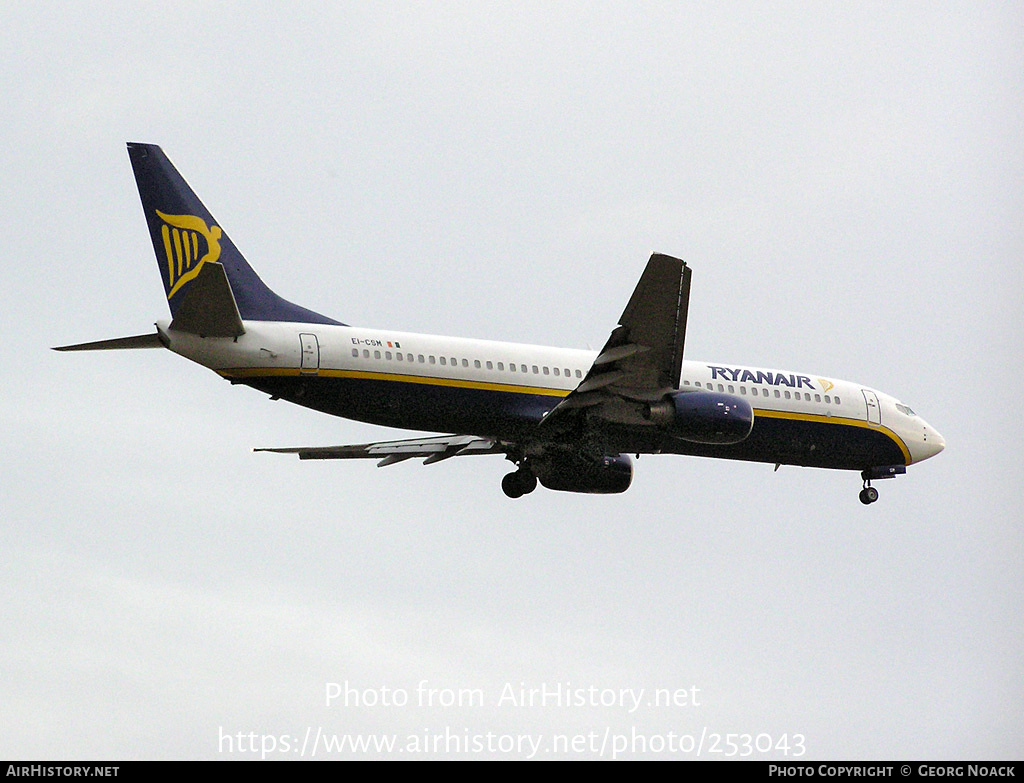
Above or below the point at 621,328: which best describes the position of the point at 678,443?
below

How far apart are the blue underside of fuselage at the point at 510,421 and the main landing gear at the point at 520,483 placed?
2314 millimetres

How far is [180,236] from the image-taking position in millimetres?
31234

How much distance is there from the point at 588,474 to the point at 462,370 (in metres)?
5.16

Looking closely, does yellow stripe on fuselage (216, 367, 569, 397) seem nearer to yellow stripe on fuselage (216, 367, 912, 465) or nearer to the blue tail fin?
yellow stripe on fuselage (216, 367, 912, 465)

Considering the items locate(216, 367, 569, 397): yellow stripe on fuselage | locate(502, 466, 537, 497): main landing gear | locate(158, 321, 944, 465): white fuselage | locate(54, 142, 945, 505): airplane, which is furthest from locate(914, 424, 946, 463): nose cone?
locate(216, 367, 569, 397): yellow stripe on fuselage

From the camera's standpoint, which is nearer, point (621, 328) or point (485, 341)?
point (621, 328)

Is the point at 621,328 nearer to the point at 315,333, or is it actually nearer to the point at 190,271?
the point at 315,333

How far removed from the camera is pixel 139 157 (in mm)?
31000

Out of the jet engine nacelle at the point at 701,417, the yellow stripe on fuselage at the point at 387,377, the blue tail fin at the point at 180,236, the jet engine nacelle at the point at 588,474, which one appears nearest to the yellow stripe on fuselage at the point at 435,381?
the yellow stripe on fuselage at the point at 387,377

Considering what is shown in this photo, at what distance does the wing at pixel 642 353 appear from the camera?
29.9 m
